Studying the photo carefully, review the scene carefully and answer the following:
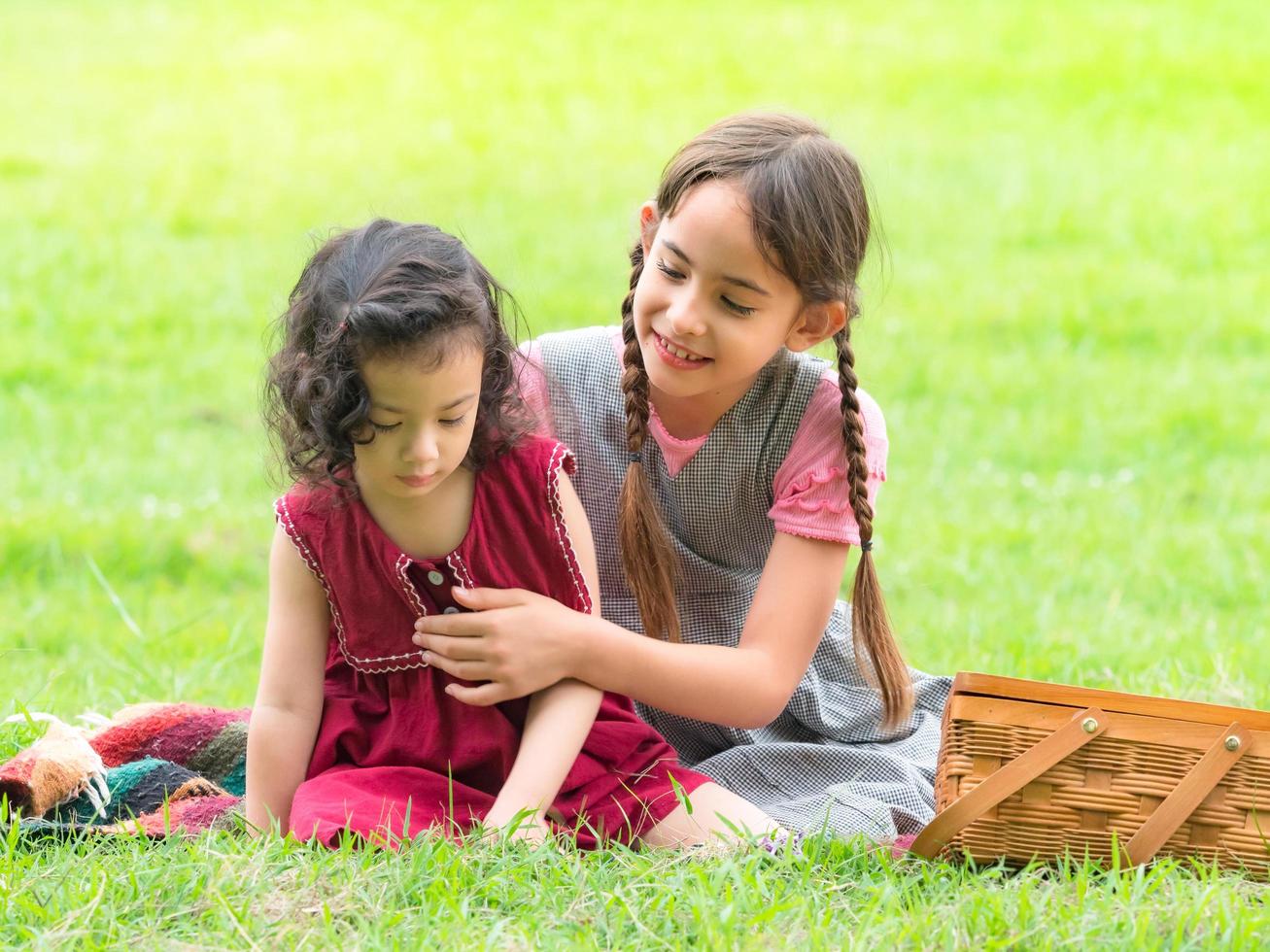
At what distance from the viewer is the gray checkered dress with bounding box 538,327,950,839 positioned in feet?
11.0

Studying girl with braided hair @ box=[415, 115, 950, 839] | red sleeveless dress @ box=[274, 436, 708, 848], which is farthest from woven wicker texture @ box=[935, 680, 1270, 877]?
red sleeveless dress @ box=[274, 436, 708, 848]

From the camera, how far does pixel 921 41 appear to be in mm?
11688

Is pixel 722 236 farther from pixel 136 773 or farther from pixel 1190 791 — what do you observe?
pixel 136 773

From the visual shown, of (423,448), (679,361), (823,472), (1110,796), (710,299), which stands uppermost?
(710,299)

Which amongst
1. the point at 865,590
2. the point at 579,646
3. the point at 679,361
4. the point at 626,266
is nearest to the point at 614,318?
the point at 626,266

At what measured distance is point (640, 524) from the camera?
3.33 m

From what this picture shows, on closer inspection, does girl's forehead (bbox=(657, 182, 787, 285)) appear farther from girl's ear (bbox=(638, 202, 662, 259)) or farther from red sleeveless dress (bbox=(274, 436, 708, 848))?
red sleeveless dress (bbox=(274, 436, 708, 848))

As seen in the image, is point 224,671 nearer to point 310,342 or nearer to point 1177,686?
point 310,342

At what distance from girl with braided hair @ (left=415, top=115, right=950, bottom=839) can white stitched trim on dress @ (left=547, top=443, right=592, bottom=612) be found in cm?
10

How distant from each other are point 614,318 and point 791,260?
483 centimetres

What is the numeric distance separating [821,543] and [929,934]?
0.90 meters

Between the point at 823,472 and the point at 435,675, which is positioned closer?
the point at 435,675

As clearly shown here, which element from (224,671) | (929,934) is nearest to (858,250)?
(929,934)

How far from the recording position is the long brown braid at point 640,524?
327 centimetres
